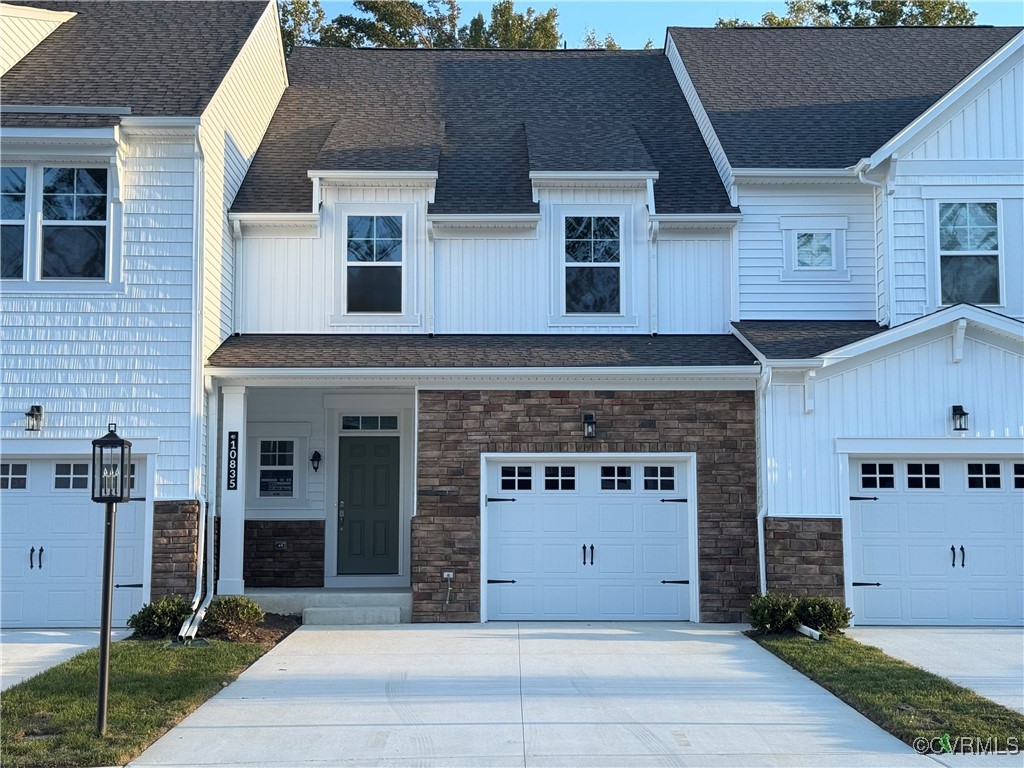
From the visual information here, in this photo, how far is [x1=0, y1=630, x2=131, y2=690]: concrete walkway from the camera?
31.7 ft

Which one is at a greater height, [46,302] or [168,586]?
[46,302]

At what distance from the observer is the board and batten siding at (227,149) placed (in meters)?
12.9

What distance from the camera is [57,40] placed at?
48.4 feet

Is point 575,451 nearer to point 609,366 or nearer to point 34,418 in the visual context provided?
point 609,366

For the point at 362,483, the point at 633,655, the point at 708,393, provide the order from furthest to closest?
the point at 362,483
the point at 708,393
the point at 633,655

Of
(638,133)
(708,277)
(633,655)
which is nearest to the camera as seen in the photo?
(633,655)

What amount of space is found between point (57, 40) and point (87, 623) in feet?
25.9

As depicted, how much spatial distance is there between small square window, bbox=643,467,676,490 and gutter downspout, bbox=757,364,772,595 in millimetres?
1075

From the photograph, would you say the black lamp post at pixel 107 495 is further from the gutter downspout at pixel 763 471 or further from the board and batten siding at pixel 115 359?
the gutter downspout at pixel 763 471

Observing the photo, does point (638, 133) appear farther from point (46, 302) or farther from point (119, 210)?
point (46, 302)

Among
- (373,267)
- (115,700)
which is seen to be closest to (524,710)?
(115,700)

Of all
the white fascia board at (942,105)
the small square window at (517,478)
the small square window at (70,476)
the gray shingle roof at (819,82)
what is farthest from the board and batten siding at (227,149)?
the white fascia board at (942,105)

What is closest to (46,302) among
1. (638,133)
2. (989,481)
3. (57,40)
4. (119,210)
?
(119,210)

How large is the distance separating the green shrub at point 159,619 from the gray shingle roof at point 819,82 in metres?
8.81
